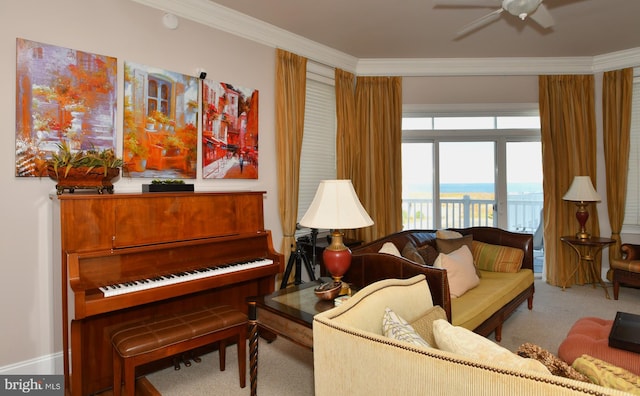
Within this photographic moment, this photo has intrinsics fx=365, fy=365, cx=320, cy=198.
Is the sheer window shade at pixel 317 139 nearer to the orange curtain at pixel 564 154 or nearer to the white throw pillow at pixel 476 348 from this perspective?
the orange curtain at pixel 564 154

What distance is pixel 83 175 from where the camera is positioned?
7.34 ft

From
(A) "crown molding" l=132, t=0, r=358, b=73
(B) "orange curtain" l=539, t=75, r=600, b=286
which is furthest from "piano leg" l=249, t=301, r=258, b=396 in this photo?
(B) "orange curtain" l=539, t=75, r=600, b=286

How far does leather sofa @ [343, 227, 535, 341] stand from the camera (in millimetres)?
2361

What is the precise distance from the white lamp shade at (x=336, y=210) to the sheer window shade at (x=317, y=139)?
1975mm

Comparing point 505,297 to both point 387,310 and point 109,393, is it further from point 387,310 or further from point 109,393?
point 109,393

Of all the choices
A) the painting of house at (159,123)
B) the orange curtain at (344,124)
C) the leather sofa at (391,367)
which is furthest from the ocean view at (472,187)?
the leather sofa at (391,367)

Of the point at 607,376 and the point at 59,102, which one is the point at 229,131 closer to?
the point at 59,102

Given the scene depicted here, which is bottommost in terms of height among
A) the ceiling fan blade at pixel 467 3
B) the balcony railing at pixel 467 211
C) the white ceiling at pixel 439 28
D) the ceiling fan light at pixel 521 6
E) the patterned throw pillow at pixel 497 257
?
the patterned throw pillow at pixel 497 257

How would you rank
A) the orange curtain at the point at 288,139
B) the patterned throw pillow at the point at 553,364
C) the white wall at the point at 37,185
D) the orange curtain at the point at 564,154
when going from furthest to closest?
the orange curtain at the point at 564,154, the orange curtain at the point at 288,139, the white wall at the point at 37,185, the patterned throw pillow at the point at 553,364

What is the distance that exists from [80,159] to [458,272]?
2792 millimetres

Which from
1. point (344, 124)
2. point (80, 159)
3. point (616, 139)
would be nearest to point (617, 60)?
point (616, 139)

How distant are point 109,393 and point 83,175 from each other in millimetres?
1396

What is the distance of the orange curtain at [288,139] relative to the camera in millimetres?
3781

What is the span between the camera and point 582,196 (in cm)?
432
